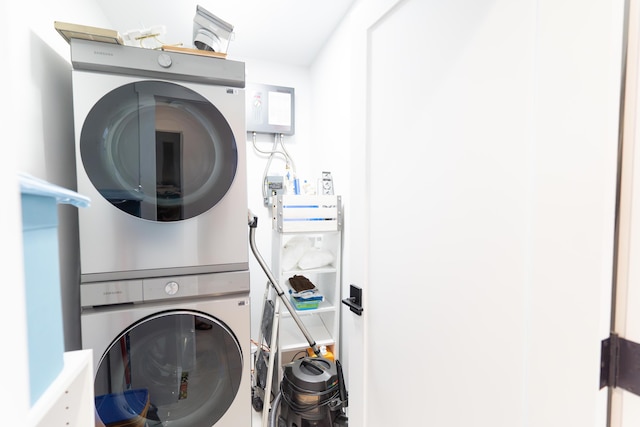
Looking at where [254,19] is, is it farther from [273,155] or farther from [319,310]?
[319,310]

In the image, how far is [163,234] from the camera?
1.13 m

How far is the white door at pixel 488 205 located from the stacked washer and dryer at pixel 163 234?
592mm

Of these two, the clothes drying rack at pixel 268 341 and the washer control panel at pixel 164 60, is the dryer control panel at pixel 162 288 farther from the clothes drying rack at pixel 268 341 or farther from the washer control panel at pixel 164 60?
the washer control panel at pixel 164 60

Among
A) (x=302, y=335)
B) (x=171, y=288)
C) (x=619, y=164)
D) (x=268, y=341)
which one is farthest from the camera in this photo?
(x=302, y=335)

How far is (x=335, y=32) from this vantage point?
1.91 m

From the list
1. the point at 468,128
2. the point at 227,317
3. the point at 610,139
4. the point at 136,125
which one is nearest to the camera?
the point at 610,139

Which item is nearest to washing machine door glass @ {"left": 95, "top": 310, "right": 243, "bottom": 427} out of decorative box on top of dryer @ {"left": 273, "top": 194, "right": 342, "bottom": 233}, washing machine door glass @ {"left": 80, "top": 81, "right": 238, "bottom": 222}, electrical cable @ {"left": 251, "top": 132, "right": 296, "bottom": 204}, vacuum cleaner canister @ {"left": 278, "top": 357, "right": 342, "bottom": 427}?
vacuum cleaner canister @ {"left": 278, "top": 357, "right": 342, "bottom": 427}

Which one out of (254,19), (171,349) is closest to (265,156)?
(254,19)

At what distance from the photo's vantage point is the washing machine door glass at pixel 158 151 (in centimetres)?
105

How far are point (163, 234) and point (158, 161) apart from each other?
0.29 m

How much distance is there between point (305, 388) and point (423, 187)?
1.17 metres

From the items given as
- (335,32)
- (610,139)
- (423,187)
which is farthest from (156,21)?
(610,139)

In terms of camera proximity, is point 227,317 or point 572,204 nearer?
point 572,204

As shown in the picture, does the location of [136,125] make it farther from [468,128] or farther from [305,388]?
[305,388]
